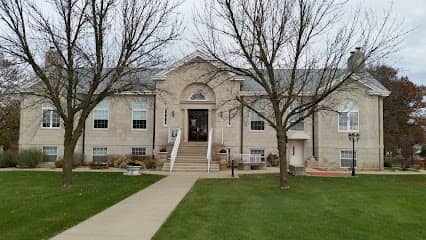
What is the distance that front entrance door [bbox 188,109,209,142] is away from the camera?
30.4 metres

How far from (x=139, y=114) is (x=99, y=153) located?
13.5 ft

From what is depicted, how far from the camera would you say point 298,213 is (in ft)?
36.8

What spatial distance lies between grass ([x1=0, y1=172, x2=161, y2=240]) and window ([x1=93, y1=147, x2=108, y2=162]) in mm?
9130

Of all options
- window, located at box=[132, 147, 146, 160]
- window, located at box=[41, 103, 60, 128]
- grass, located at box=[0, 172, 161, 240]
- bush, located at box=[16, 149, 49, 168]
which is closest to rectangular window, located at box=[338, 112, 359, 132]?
window, located at box=[132, 147, 146, 160]

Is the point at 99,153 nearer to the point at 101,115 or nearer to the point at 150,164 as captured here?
the point at 101,115

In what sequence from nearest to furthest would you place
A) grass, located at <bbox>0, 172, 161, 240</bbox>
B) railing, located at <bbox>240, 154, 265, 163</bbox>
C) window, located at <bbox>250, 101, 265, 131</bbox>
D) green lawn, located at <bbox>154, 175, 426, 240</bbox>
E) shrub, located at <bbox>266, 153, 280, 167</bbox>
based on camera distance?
green lawn, located at <bbox>154, 175, 426, 240</bbox>
grass, located at <bbox>0, 172, 161, 240</bbox>
railing, located at <bbox>240, 154, 265, 163</bbox>
shrub, located at <bbox>266, 153, 280, 167</bbox>
window, located at <bbox>250, 101, 265, 131</bbox>

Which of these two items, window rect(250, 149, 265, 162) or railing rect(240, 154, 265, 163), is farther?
window rect(250, 149, 265, 162)

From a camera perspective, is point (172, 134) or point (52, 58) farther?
point (172, 134)

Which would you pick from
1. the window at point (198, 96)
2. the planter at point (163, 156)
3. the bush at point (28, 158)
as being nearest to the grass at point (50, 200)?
the planter at point (163, 156)

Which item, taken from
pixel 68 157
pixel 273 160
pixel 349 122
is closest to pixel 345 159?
pixel 349 122

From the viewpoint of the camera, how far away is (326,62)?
56.3 feet

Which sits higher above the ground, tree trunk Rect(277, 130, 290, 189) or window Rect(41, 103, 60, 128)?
window Rect(41, 103, 60, 128)

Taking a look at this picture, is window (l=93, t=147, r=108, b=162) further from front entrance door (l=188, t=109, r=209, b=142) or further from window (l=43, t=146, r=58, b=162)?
front entrance door (l=188, t=109, r=209, b=142)

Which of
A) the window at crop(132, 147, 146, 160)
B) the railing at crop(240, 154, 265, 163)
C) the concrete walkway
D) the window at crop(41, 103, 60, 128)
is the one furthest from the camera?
the window at crop(41, 103, 60, 128)
